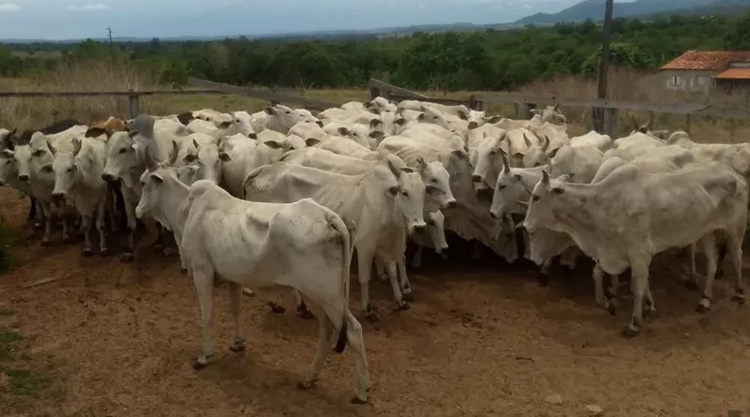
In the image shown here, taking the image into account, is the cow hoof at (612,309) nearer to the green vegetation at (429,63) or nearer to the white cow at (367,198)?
the white cow at (367,198)

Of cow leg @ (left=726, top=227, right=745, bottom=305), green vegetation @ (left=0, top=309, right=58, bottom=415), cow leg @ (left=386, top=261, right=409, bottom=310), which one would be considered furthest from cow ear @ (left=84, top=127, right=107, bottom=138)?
cow leg @ (left=726, top=227, right=745, bottom=305)

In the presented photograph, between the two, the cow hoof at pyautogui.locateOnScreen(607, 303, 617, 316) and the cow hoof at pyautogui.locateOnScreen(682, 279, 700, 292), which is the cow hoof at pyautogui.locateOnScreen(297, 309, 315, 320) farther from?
the cow hoof at pyautogui.locateOnScreen(682, 279, 700, 292)

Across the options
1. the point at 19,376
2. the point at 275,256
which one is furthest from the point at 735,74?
the point at 19,376

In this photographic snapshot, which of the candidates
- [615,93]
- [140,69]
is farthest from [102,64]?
[615,93]

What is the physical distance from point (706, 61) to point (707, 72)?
1310mm

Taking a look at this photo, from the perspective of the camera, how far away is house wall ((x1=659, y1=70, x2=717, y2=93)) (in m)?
26.8

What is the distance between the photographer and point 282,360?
23.7ft

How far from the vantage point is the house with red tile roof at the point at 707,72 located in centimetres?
2620

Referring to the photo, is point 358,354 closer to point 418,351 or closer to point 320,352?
point 320,352

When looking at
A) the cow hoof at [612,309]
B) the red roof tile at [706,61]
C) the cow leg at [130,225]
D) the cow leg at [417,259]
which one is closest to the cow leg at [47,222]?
the cow leg at [130,225]

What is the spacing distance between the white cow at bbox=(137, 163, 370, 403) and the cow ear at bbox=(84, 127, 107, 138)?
13.8 ft

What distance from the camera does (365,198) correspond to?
7.88 meters

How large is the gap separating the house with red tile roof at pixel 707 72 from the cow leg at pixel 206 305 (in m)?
21.2

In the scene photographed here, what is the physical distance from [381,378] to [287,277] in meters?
1.29
